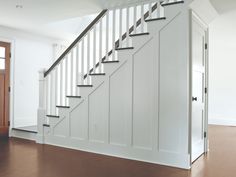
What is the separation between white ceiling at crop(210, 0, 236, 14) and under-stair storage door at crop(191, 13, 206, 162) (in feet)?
1.21

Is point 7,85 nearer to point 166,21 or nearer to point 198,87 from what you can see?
point 166,21

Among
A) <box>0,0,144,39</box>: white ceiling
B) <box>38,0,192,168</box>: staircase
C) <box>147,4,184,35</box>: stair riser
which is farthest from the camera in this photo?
<box>0,0,144,39</box>: white ceiling

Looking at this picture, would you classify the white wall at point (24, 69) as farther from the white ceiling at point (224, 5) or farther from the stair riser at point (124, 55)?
the white ceiling at point (224, 5)

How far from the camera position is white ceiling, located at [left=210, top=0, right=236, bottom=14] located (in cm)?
381

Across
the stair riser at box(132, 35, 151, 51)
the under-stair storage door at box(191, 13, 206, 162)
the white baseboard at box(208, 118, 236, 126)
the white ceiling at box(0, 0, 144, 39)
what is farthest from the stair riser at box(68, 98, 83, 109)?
the white baseboard at box(208, 118, 236, 126)

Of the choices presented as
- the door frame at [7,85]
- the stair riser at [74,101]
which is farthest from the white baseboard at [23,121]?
the stair riser at [74,101]

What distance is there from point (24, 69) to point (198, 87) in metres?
4.23

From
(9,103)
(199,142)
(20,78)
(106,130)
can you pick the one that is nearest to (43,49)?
(20,78)

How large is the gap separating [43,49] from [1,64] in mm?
1286

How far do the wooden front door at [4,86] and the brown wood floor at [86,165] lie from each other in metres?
1.09

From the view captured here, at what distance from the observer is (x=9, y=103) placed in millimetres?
5734

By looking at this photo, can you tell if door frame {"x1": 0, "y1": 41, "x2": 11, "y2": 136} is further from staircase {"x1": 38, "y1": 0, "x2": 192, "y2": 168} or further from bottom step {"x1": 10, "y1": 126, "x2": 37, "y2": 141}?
staircase {"x1": 38, "y1": 0, "x2": 192, "y2": 168}

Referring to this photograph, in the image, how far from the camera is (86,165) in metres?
3.52

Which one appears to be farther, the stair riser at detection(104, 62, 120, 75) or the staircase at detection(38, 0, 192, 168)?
the stair riser at detection(104, 62, 120, 75)
